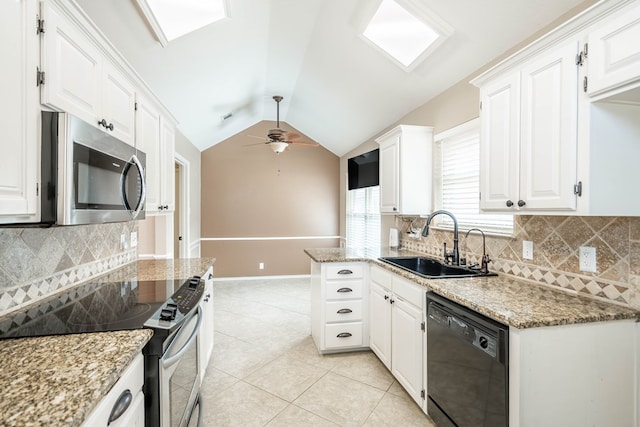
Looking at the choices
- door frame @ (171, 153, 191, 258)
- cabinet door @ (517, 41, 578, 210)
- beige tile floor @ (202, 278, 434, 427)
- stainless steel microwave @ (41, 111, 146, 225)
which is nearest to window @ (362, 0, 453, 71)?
cabinet door @ (517, 41, 578, 210)

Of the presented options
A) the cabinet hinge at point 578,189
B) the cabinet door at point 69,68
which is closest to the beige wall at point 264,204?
the cabinet door at point 69,68

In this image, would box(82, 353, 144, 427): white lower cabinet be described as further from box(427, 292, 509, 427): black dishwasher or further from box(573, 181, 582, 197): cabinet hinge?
box(573, 181, 582, 197): cabinet hinge

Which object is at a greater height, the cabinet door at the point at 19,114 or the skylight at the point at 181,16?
the skylight at the point at 181,16

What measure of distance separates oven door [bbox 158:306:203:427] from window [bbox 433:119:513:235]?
7.10 ft

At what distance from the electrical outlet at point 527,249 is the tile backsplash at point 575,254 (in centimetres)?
2

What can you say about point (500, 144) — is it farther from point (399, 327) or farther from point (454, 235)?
point (399, 327)

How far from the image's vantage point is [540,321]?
1.28 m

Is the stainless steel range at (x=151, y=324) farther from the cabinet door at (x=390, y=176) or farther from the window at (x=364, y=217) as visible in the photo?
the window at (x=364, y=217)

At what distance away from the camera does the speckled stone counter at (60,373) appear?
708mm

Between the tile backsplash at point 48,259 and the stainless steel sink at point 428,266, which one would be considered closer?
the tile backsplash at point 48,259

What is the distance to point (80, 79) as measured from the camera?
1352 millimetres

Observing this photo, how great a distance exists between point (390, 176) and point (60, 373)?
2907 mm

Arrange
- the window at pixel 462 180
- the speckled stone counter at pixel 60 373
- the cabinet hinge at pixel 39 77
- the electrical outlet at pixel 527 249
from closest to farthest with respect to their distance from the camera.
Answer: the speckled stone counter at pixel 60 373 < the cabinet hinge at pixel 39 77 < the electrical outlet at pixel 527 249 < the window at pixel 462 180

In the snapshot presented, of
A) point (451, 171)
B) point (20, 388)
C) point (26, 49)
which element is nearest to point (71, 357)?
point (20, 388)
